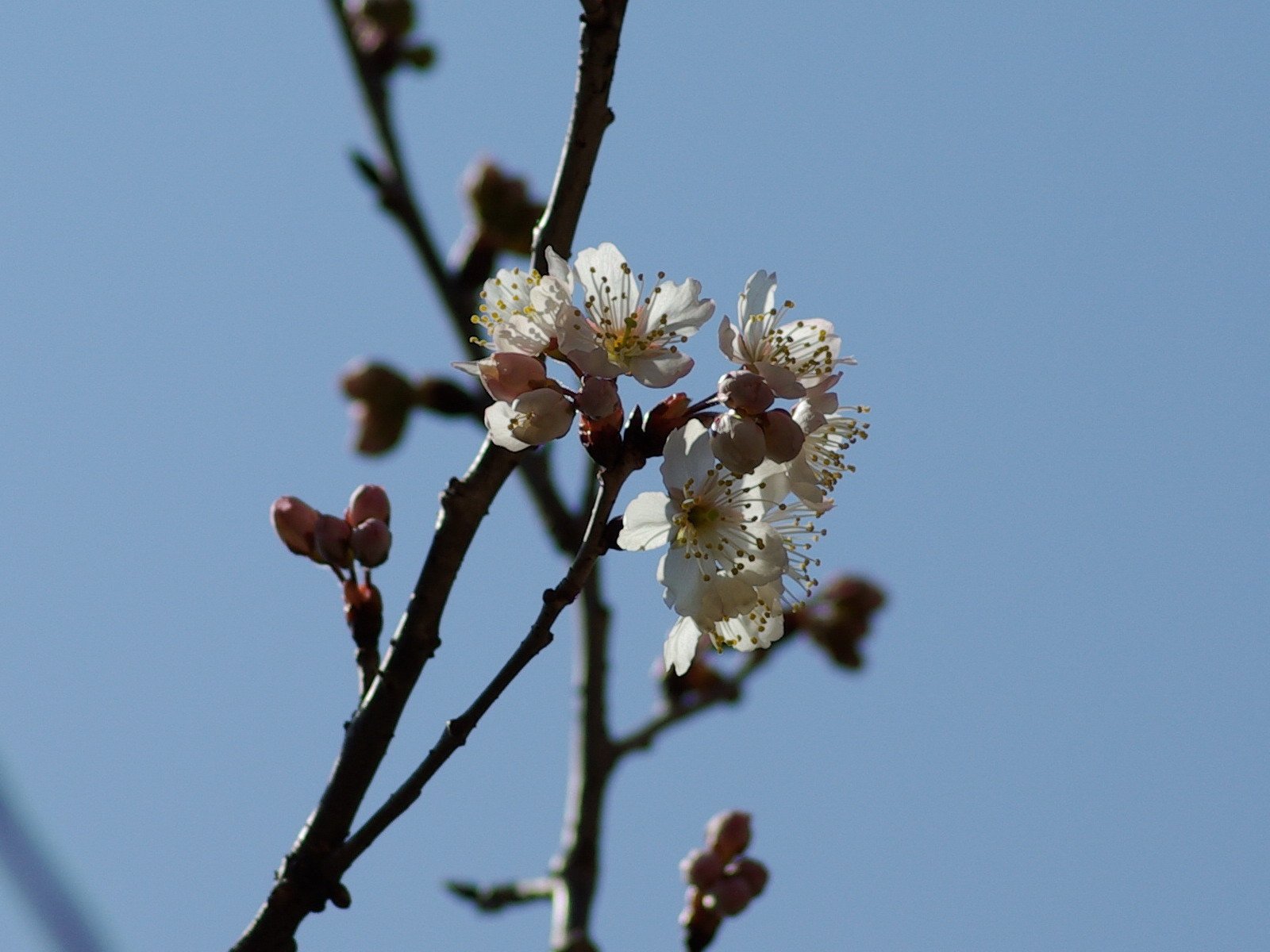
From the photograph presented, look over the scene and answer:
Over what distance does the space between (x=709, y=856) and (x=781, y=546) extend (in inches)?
51.5

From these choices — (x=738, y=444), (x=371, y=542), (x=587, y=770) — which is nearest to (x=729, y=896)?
(x=587, y=770)

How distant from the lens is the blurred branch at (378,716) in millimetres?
1650

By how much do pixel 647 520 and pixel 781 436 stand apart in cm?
21

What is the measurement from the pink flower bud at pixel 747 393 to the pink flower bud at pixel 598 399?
13cm

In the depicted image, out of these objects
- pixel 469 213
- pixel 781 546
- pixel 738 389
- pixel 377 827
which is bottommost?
pixel 377 827

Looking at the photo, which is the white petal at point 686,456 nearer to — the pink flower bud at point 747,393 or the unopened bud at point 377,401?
the pink flower bud at point 747,393

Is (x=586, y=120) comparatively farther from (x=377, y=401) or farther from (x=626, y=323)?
(x=377, y=401)

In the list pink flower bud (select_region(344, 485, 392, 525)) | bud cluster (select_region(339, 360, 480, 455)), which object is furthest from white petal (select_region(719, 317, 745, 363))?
bud cluster (select_region(339, 360, 480, 455))

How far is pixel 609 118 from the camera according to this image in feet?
5.66

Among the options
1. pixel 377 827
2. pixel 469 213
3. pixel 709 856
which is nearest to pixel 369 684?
pixel 377 827

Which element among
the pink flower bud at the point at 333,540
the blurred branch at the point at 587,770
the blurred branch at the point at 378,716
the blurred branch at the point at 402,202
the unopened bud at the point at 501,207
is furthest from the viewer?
the unopened bud at the point at 501,207

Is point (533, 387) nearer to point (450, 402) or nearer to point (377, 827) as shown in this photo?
point (377, 827)

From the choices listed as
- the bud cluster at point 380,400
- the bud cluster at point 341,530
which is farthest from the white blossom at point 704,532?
the bud cluster at point 380,400

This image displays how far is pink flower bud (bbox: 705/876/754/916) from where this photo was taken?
2609mm
